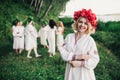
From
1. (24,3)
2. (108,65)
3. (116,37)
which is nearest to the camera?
(108,65)

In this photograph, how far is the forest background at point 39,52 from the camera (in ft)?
43.0

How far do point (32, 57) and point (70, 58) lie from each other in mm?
10455

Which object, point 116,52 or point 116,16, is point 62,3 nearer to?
point 116,16

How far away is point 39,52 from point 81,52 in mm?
12008

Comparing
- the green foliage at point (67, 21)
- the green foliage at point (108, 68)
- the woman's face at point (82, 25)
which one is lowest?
the green foliage at point (108, 68)

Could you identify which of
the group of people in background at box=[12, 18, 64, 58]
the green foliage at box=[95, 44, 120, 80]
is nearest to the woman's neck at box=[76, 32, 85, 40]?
the green foliage at box=[95, 44, 120, 80]

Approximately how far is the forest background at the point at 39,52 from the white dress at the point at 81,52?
19.2ft

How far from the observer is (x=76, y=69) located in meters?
6.33

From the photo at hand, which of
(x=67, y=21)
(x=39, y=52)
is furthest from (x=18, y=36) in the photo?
(x=67, y=21)

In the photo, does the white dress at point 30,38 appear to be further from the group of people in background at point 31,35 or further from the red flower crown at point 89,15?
the red flower crown at point 89,15

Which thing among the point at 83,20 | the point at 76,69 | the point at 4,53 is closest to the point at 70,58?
the point at 76,69

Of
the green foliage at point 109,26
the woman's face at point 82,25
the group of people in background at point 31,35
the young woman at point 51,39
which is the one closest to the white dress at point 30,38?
the group of people in background at point 31,35

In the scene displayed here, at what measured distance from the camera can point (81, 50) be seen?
629 cm

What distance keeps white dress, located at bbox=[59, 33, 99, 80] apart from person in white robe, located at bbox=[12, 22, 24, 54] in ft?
38.0
